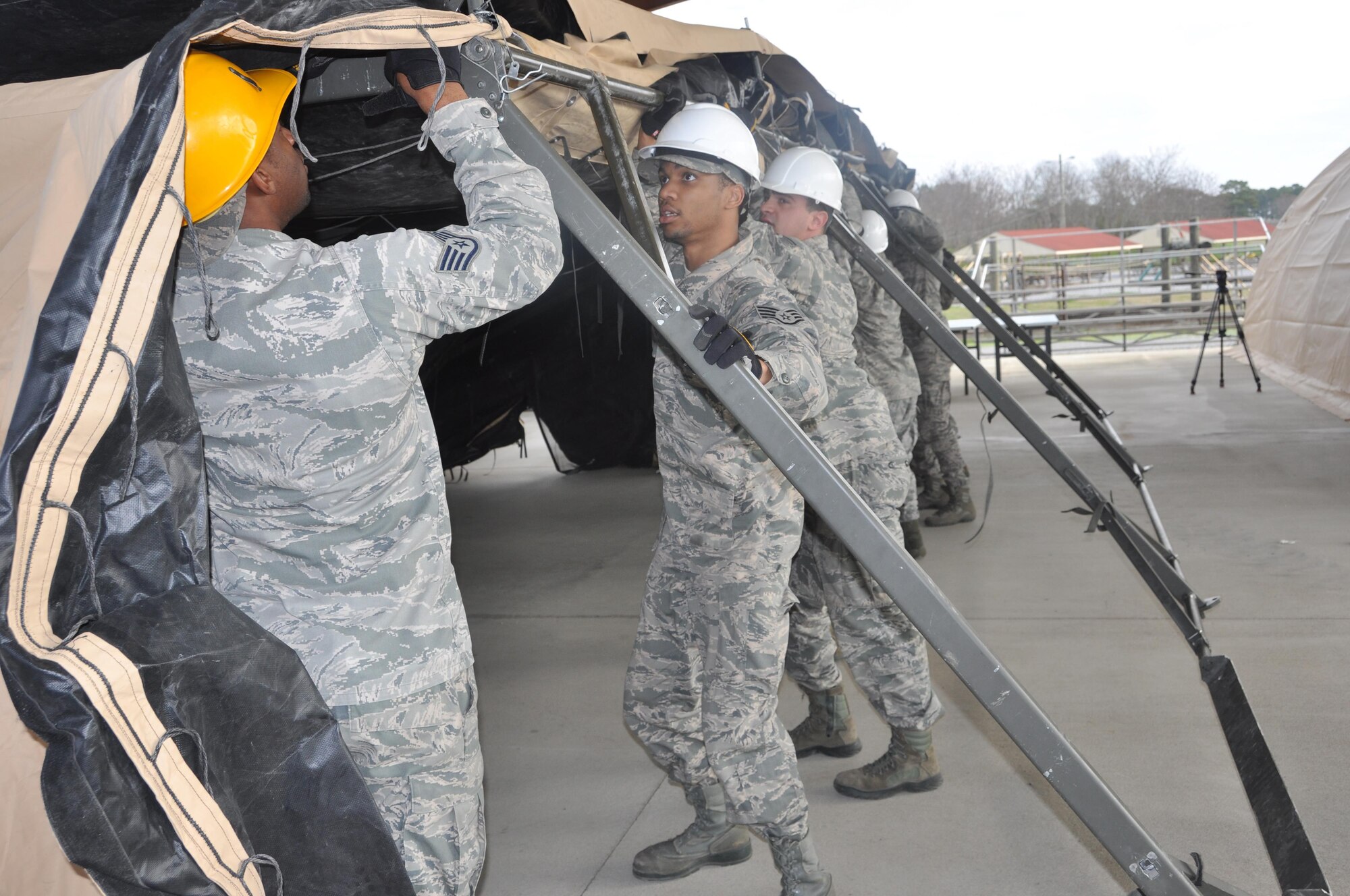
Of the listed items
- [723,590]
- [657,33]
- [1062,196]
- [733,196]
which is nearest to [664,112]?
[657,33]

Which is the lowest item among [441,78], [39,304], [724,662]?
[724,662]

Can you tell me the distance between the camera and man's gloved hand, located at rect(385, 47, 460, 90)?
1788mm

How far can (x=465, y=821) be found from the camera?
189 centimetres

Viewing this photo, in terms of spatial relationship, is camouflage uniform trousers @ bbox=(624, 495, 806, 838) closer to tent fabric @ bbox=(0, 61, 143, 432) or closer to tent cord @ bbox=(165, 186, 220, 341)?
tent cord @ bbox=(165, 186, 220, 341)

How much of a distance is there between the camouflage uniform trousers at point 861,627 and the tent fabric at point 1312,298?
652cm

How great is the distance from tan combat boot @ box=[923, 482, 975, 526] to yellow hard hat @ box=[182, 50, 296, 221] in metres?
5.81

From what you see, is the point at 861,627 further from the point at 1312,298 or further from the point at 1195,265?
the point at 1195,265

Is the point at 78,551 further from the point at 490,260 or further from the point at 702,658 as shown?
the point at 702,658

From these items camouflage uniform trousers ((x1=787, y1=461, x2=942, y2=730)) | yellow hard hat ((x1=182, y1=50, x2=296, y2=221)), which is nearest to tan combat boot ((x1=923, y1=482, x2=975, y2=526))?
camouflage uniform trousers ((x1=787, y1=461, x2=942, y2=730))

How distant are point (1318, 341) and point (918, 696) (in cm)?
777

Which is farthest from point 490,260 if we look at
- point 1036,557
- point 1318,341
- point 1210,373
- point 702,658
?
point 1210,373

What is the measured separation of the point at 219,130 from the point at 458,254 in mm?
404

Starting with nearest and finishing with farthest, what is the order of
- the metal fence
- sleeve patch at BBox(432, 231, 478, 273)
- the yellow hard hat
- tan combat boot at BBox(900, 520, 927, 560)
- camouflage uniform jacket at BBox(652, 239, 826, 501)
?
the yellow hard hat, sleeve patch at BBox(432, 231, 478, 273), camouflage uniform jacket at BBox(652, 239, 826, 501), tan combat boot at BBox(900, 520, 927, 560), the metal fence

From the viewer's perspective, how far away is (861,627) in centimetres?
337
